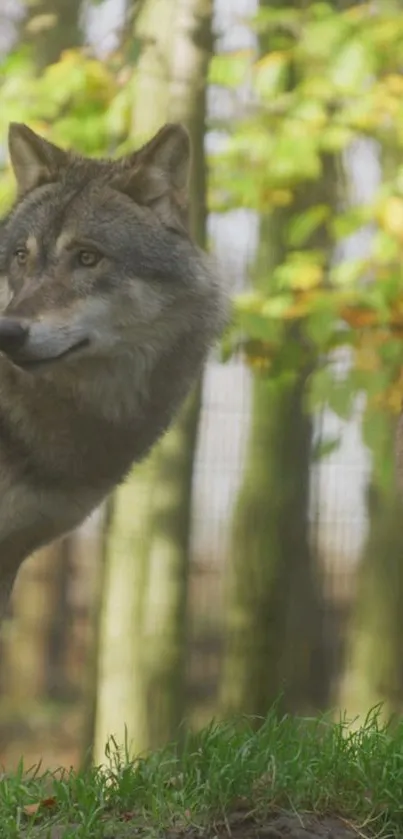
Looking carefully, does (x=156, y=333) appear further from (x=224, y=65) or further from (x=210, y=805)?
(x=224, y=65)

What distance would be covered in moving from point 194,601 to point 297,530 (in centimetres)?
84

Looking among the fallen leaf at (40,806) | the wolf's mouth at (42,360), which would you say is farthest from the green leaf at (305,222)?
the fallen leaf at (40,806)

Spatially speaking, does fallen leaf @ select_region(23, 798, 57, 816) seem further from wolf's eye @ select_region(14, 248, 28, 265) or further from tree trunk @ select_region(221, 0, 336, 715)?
tree trunk @ select_region(221, 0, 336, 715)

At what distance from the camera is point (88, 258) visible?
3633 mm

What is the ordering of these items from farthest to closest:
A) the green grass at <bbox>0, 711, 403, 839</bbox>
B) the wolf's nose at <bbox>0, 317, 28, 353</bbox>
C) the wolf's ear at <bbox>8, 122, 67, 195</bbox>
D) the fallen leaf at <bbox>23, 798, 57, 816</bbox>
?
the wolf's ear at <bbox>8, 122, 67, 195</bbox>, the fallen leaf at <bbox>23, 798, 57, 816</bbox>, the green grass at <bbox>0, 711, 403, 839</bbox>, the wolf's nose at <bbox>0, 317, 28, 353</bbox>

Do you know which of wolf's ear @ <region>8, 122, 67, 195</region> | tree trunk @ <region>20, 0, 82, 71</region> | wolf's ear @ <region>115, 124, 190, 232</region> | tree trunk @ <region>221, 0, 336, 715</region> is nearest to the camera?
wolf's ear @ <region>115, 124, 190, 232</region>

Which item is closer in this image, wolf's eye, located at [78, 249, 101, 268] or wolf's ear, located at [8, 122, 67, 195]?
wolf's eye, located at [78, 249, 101, 268]

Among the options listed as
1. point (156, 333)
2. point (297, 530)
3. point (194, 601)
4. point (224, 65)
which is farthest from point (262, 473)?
point (156, 333)

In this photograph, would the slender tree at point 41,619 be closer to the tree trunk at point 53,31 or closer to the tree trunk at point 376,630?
the tree trunk at point 53,31

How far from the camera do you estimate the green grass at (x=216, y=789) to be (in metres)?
3.41

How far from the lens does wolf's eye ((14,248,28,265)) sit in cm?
366

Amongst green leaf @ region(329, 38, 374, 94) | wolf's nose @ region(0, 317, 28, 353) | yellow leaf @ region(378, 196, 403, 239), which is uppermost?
green leaf @ region(329, 38, 374, 94)

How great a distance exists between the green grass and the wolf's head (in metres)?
1.30

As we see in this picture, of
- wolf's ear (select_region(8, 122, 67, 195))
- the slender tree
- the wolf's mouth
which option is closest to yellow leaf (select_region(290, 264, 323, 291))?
wolf's ear (select_region(8, 122, 67, 195))
